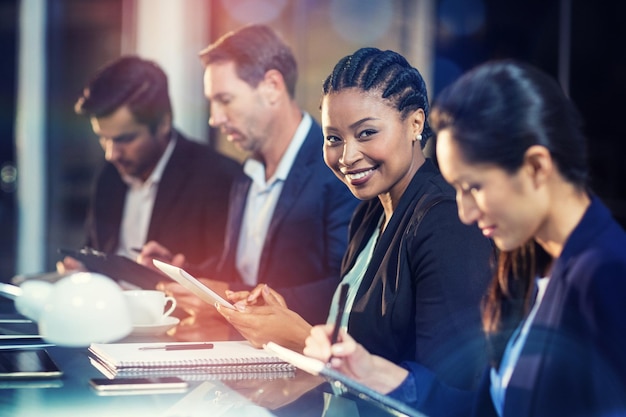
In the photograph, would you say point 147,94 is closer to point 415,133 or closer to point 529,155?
Answer: point 415,133

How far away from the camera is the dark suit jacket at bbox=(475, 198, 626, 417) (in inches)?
43.3

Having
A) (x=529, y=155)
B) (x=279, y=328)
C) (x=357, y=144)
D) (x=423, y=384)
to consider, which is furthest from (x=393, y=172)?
(x=529, y=155)

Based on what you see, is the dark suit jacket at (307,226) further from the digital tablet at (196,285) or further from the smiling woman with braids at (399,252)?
the digital tablet at (196,285)

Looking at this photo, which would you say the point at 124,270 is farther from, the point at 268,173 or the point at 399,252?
the point at 399,252

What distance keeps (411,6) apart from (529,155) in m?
4.27

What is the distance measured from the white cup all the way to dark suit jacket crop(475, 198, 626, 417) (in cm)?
105

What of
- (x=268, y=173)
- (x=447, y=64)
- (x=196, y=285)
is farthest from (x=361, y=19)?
(x=196, y=285)

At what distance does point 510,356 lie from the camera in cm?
132

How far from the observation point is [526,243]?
1.34m

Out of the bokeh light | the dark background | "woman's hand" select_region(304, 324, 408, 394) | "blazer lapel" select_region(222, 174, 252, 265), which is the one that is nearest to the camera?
"woman's hand" select_region(304, 324, 408, 394)

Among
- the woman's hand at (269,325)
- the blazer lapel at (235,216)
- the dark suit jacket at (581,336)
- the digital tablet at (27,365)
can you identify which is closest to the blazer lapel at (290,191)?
the blazer lapel at (235,216)

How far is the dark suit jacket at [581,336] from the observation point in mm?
1100

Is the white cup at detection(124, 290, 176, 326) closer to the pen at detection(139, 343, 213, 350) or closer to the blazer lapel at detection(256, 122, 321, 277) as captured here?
the pen at detection(139, 343, 213, 350)

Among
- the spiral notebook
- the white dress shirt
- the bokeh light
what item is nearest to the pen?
the spiral notebook
